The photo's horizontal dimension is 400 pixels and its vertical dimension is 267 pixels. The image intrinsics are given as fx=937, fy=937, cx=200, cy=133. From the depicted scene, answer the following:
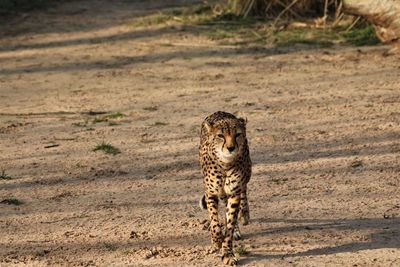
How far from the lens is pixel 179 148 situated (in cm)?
933

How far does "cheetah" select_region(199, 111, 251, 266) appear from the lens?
20.1ft

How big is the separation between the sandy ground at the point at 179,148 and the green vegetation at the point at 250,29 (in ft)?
1.19

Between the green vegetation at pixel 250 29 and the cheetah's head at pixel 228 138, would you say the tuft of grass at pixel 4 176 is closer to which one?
the cheetah's head at pixel 228 138

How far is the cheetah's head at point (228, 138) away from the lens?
6086 mm

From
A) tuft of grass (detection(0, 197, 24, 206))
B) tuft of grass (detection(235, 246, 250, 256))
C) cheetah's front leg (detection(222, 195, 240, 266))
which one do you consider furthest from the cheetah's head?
tuft of grass (detection(0, 197, 24, 206))

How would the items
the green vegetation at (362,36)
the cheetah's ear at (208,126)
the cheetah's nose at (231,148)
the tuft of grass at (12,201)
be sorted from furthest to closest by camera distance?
the green vegetation at (362,36)
the tuft of grass at (12,201)
the cheetah's ear at (208,126)
the cheetah's nose at (231,148)

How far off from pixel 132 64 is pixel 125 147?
460 cm

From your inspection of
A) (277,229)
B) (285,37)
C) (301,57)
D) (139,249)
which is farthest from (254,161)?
(285,37)

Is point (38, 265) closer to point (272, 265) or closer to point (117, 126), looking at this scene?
point (272, 265)

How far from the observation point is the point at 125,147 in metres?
9.45

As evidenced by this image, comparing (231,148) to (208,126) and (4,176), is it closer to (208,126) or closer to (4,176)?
(208,126)

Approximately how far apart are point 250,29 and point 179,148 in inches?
267

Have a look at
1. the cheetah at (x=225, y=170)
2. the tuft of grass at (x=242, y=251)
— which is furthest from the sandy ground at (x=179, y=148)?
the cheetah at (x=225, y=170)

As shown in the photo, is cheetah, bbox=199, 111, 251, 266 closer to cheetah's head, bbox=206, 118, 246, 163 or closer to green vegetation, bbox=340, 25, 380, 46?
cheetah's head, bbox=206, 118, 246, 163
